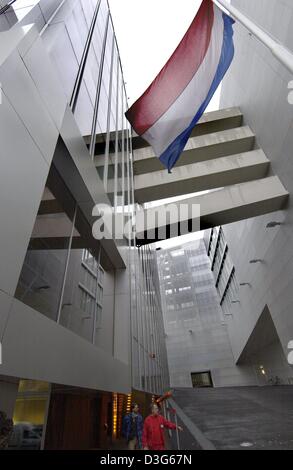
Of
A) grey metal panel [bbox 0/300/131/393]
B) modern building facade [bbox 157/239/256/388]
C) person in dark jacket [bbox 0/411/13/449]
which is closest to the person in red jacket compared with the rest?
grey metal panel [bbox 0/300/131/393]

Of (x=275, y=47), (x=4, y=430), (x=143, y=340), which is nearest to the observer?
(x=4, y=430)

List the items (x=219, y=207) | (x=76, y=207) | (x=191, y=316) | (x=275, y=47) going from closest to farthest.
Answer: (x=275, y=47), (x=76, y=207), (x=219, y=207), (x=191, y=316)

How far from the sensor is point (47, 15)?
7.96 metres

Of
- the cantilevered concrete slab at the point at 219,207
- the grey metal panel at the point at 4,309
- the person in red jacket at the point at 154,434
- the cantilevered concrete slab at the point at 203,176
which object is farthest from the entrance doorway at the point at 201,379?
the grey metal panel at the point at 4,309

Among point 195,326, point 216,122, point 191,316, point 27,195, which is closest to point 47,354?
point 27,195

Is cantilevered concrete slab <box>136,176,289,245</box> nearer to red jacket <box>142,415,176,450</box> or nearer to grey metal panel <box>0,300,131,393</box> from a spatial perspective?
grey metal panel <box>0,300,131,393</box>

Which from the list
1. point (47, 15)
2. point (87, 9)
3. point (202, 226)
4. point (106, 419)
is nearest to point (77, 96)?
point (47, 15)

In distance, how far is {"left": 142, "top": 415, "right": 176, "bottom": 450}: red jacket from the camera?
4.30 meters

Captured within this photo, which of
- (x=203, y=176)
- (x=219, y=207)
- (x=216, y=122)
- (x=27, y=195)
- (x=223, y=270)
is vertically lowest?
(x=27, y=195)

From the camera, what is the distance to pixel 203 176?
13664 millimetres

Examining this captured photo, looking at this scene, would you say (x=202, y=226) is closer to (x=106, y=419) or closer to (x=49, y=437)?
(x=106, y=419)

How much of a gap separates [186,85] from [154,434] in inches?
276

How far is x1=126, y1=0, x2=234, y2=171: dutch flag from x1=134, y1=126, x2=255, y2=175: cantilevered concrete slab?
9640mm

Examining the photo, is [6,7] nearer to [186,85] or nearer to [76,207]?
[186,85]
